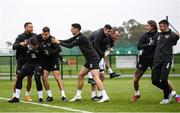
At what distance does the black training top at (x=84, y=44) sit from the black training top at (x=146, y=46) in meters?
1.22

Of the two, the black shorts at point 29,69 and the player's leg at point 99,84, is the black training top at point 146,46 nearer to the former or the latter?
the player's leg at point 99,84

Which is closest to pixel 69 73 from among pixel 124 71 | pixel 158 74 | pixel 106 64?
pixel 124 71

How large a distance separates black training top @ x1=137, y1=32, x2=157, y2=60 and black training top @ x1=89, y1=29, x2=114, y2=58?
1.19 metres

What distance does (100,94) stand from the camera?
17.0 metres

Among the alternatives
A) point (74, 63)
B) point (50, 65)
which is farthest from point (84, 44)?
point (74, 63)

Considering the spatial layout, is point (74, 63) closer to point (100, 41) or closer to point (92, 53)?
point (100, 41)

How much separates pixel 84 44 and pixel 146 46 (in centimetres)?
164

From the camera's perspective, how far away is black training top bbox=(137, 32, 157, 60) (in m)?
15.7

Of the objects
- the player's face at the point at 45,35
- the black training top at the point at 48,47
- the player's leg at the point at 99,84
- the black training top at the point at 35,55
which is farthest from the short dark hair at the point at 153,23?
the black training top at the point at 35,55

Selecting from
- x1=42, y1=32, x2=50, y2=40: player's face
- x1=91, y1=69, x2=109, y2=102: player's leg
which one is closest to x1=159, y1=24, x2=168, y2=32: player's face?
x1=91, y1=69, x2=109, y2=102: player's leg

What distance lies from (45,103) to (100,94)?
2.08m

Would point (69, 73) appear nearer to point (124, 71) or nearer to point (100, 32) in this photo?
point (124, 71)

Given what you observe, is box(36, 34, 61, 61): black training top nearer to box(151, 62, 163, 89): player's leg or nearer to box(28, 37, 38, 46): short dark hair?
box(28, 37, 38, 46): short dark hair

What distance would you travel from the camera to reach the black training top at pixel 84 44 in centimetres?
1574
